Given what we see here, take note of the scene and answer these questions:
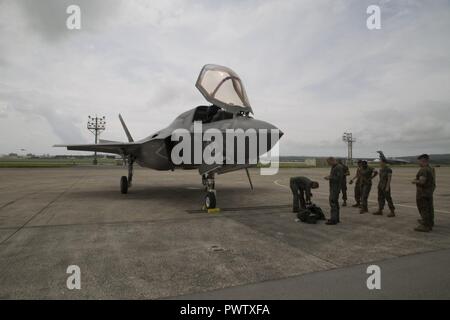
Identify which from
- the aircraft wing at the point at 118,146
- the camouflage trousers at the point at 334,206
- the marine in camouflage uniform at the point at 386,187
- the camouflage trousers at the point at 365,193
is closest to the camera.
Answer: the camouflage trousers at the point at 334,206

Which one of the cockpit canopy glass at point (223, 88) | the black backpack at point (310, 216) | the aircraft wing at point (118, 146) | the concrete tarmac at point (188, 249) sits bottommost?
the concrete tarmac at point (188, 249)

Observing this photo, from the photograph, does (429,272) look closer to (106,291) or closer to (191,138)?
(106,291)

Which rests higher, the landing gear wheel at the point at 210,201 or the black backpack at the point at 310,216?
the landing gear wheel at the point at 210,201

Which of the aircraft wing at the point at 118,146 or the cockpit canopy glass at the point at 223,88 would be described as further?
the aircraft wing at the point at 118,146

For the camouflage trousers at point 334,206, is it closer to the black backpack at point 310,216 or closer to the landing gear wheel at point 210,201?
the black backpack at point 310,216

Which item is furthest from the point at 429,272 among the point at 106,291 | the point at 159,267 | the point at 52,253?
the point at 52,253

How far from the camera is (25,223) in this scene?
21.4 feet

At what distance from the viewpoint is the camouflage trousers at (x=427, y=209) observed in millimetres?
6086

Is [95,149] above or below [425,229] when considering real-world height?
above

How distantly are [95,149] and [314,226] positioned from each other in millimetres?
11278

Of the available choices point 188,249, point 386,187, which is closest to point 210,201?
point 188,249

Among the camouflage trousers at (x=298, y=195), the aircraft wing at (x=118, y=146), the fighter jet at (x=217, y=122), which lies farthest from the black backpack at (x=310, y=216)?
the aircraft wing at (x=118, y=146)

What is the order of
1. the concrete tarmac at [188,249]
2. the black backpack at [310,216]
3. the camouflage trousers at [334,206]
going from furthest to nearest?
the black backpack at [310,216]
the camouflage trousers at [334,206]
the concrete tarmac at [188,249]

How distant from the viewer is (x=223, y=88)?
8.43m
